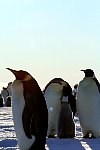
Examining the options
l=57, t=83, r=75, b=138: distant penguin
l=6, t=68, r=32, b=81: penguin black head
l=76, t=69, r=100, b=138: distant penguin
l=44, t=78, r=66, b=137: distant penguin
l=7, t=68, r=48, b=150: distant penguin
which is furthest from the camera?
l=44, t=78, r=66, b=137: distant penguin

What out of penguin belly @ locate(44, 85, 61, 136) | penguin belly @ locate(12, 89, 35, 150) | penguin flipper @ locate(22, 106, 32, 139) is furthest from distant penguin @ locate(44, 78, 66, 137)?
penguin flipper @ locate(22, 106, 32, 139)

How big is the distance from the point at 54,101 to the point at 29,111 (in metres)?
3.33

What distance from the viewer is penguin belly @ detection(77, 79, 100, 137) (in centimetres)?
958

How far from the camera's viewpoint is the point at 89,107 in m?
9.63

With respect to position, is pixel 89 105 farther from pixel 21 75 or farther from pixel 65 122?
pixel 21 75

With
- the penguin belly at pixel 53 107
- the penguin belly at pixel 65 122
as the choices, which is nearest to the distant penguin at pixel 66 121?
the penguin belly at pixel 65 122

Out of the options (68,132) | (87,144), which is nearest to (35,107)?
(87,144)

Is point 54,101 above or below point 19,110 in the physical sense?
above

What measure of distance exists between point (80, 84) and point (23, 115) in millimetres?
3111

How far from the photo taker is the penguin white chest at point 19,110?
21.9 ft

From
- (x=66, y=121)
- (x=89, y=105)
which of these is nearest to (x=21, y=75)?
(x=66, y=121)

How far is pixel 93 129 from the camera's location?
9.59 meters

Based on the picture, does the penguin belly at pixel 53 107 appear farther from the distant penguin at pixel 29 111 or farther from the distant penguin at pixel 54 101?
the distant penguin at pixel 29 111

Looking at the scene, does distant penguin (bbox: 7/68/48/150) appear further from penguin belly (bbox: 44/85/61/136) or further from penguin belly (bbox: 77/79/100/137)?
penguin belly (bbox: 44/85/61/136)
